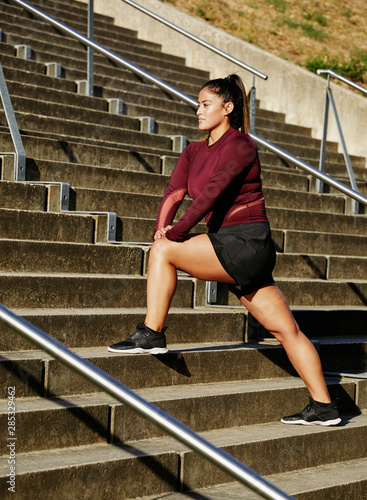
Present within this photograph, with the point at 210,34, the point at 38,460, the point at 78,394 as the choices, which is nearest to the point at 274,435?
the point at 78,394

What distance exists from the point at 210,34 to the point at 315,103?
6.55ft

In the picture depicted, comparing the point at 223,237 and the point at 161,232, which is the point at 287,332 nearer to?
the point at 223,237

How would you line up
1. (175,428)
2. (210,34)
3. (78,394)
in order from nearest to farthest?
(175,428) → (78,394) → (210,34)

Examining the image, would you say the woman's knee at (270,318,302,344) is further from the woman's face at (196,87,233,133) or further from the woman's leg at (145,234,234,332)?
the woman's face at (196,87,233,133)

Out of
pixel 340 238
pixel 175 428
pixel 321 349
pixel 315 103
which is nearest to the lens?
pixel 175 428

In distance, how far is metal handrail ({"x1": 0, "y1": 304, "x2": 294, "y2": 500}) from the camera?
225cm

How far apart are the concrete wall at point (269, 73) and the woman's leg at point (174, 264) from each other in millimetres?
7026

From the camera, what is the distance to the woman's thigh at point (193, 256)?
3680mm

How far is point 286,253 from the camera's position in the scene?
614 centimetres

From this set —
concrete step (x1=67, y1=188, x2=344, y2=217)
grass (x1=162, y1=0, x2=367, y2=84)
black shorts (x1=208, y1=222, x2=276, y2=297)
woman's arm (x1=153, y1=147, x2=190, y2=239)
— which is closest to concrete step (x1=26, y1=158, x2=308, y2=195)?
concrete step (x1=67, y1=188, x2=344, y2=217)

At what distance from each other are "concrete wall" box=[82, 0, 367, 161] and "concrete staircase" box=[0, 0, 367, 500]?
2.93 m

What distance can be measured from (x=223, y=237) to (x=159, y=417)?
1.50 metres

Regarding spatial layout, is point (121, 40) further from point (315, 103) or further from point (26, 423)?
point (26, 423)

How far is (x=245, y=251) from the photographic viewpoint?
3686 millimetres
